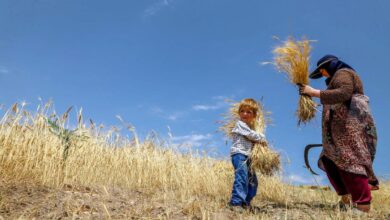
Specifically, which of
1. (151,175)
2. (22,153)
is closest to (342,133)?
(151,175)

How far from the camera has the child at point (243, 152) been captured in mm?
5148

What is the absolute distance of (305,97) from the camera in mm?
5570

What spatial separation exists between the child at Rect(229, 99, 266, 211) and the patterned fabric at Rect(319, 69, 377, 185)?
2.84ft

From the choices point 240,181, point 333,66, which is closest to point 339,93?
point 333,66

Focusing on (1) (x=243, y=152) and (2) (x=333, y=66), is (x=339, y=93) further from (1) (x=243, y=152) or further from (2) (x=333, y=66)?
(1) (x=243, y=152)

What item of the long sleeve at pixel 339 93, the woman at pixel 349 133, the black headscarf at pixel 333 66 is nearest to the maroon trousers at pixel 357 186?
the woman at pixel 349 133

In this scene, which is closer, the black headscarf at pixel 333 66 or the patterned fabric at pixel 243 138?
the patterned fabric at pixel 243 138

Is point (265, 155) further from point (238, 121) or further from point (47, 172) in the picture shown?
point (47, 172)

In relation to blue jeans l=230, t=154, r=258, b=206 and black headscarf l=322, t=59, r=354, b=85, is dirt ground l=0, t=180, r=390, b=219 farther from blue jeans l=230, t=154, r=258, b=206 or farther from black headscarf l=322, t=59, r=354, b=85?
black headscarf l=322, t=59, r=354, b=85

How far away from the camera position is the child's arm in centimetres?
528

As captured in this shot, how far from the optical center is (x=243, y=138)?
5348 mm

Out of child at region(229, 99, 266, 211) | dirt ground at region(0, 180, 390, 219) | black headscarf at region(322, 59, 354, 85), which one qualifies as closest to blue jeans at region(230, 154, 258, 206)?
child at region(229, 99, 266, 211)

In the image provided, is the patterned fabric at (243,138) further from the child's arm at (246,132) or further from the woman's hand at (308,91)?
the woman's hand at (308,91)

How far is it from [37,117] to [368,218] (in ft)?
16.9
